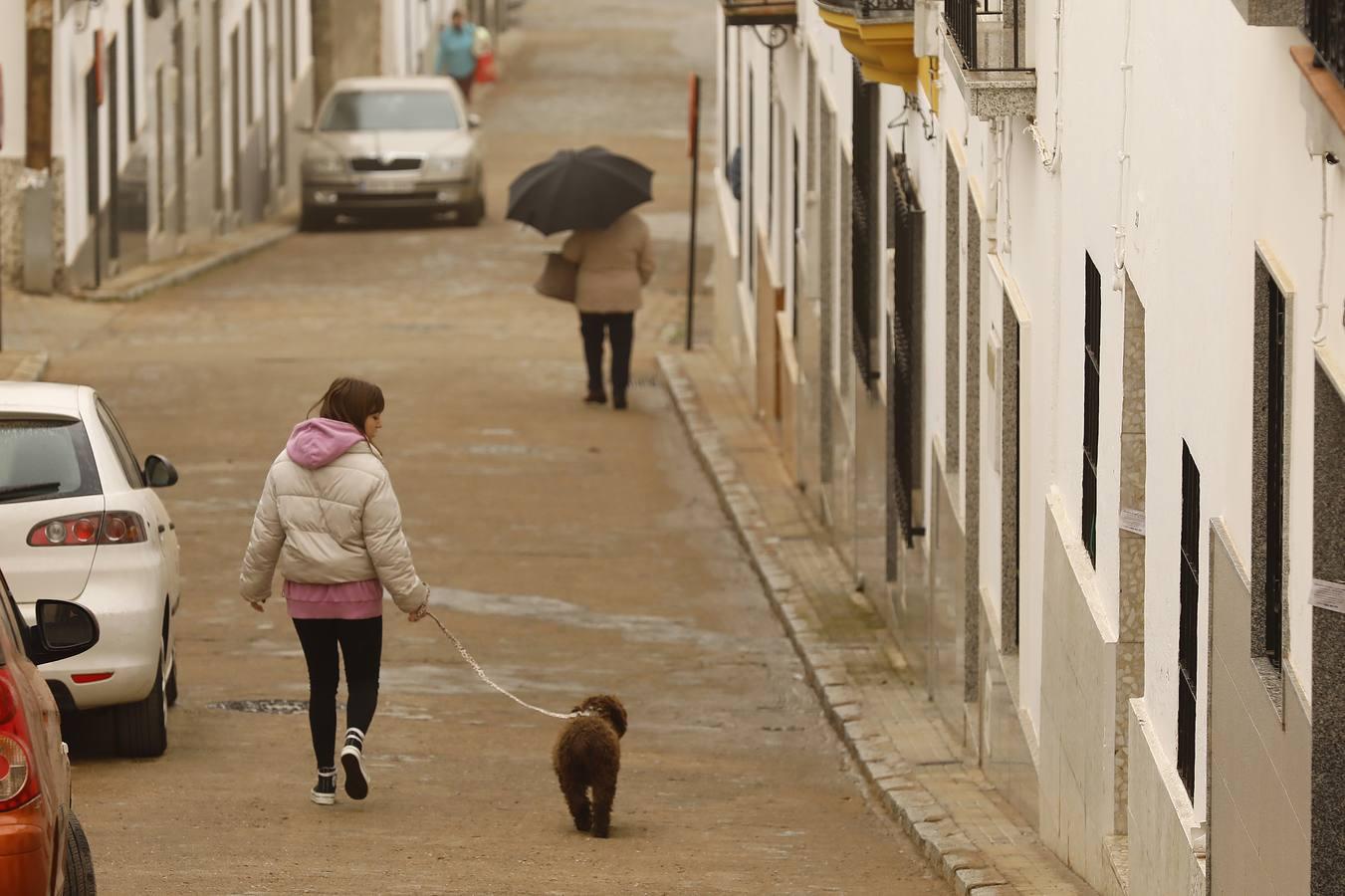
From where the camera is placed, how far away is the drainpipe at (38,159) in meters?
27.3

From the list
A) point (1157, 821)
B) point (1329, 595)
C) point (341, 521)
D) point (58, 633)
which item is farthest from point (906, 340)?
point (1329, 595)

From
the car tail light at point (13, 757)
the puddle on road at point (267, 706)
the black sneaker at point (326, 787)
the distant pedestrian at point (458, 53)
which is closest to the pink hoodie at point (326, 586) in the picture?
the black sneaker at point (326, 787)

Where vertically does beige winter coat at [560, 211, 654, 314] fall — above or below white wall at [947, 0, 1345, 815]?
below

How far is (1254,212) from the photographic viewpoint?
21.1 feet

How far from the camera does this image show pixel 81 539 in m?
11.2

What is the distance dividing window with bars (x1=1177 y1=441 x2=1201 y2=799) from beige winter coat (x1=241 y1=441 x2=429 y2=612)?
142 inches

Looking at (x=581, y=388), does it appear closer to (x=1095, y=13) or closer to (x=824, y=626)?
(x=824, y=626)

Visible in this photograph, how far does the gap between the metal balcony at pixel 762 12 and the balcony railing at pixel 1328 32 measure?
14608mm

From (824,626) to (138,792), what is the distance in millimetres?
5379

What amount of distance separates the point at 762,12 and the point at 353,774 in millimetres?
10597

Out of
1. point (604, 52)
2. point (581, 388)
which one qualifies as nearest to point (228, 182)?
point (581, 388)

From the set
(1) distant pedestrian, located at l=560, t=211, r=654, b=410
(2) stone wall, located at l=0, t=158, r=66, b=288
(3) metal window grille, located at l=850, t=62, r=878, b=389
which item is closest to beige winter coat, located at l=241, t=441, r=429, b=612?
(3) metal window grille, located at l=850, t=62, r=878, b=389

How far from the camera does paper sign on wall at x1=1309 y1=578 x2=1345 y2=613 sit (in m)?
5.71

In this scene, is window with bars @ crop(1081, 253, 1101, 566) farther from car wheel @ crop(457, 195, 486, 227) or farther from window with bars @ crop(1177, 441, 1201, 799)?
car wheel @ crop(457, 195, 486, 227)
